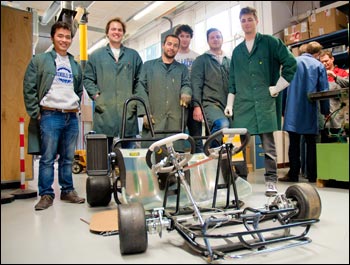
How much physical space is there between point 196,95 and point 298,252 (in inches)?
62.9

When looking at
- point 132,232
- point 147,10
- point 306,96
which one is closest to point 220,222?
point 132,232

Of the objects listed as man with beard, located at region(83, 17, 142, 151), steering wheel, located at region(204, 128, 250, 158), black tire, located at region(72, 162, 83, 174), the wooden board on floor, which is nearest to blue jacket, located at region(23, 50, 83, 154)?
man with beard, located at region(83, 17, 142, 151)

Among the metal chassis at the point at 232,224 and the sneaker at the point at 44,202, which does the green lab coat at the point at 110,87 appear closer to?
the sneaker at the point at 44,202

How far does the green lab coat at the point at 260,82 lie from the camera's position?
7.45 feet

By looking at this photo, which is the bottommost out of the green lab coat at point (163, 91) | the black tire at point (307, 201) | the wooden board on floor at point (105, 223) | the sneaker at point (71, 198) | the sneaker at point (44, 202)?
the wooden board on floor at point (105, 223)

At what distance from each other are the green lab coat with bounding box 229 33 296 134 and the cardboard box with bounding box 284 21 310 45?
8.33 feet

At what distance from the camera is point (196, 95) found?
2.50 meters

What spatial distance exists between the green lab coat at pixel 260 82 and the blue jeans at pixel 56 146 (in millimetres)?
1259

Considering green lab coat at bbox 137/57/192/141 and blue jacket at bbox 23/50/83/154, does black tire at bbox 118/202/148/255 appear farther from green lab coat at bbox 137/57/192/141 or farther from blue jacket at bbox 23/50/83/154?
green lab coat at bbox 137/57/192/141

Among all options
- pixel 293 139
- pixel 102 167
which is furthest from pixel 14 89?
pixel 293 139

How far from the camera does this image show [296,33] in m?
4.62

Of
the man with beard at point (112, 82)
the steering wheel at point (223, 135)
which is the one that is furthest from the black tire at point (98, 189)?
the steering wheel at point (223, 135)

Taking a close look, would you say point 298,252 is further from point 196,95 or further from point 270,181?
point 196,95

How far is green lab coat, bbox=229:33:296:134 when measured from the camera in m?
2.27
